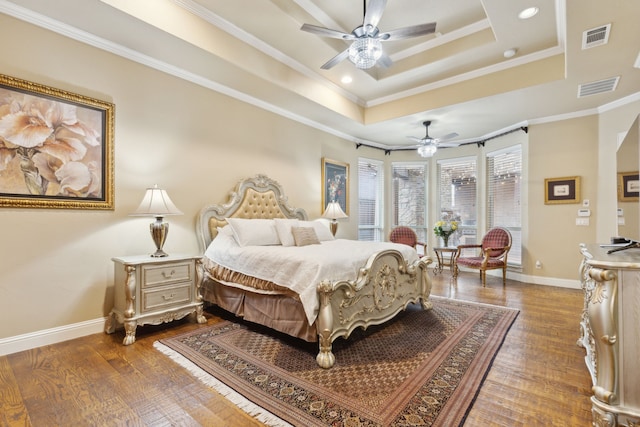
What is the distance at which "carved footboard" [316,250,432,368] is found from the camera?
230 cm

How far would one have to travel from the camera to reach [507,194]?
19.1 feet

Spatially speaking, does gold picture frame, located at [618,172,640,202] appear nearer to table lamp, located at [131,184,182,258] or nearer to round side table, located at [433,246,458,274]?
round side table, located at [433,246,458,274]

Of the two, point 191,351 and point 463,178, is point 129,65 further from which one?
point 463,178

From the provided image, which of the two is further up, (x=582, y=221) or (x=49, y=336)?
Result: (x=582, y=221)

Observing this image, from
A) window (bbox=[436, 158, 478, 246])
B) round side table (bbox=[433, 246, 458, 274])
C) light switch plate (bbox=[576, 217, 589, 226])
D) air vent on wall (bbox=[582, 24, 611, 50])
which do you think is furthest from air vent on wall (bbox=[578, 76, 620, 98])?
round side table (bbox=[433, 246, 458, 274])

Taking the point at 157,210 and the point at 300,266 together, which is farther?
the point at 157,210

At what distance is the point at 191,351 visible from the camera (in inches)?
99.5

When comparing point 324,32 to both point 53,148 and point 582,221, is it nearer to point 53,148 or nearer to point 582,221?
point 53,148

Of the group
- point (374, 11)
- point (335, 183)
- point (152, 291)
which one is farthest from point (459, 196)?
point (152, 291)

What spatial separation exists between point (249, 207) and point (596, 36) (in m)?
4.24

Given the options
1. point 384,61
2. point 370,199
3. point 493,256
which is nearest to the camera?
point 384,61

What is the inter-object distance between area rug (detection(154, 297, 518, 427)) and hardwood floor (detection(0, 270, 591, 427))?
11 cm

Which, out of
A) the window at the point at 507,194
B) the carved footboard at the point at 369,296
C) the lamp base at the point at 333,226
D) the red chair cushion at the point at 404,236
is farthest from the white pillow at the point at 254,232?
the window at the point at 507,194

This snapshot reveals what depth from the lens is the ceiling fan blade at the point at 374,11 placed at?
2.42m
